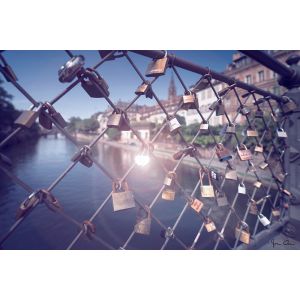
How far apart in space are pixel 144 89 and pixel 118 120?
0.24 metres

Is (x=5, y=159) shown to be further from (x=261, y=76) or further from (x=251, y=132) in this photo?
(x=261, y=76)

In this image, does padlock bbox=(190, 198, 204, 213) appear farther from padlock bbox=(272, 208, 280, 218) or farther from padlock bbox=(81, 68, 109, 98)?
padlock bbox=(272, 208, 280, 218)

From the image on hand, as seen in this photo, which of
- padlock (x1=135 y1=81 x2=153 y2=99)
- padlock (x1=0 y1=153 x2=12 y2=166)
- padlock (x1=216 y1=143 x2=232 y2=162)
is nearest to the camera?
padlock (x1=0 y1=153 x2=12 y2=166)

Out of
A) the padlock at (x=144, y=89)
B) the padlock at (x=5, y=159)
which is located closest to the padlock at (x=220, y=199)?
the padlock at (x=144, y=89)

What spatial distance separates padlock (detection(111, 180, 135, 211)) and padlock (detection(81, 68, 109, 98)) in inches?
17.5

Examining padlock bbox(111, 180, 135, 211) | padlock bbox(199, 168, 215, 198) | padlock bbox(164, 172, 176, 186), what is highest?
padlock bbox(111, 180, 135, 211)

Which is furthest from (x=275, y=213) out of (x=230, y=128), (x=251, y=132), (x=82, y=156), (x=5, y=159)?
(x=5, y=159)

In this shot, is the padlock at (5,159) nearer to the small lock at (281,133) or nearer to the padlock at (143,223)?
the padlock at (143,223)

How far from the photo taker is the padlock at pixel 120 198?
999 mm

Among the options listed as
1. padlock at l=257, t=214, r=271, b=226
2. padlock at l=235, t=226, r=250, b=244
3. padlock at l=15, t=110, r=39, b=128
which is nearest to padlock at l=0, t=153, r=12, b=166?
padlock at l=15, t=110, r=39, b=128

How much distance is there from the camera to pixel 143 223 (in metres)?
1.16

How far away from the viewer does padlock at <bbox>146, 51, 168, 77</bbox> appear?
1.05 metres

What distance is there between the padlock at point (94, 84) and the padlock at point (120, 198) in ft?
1.45
